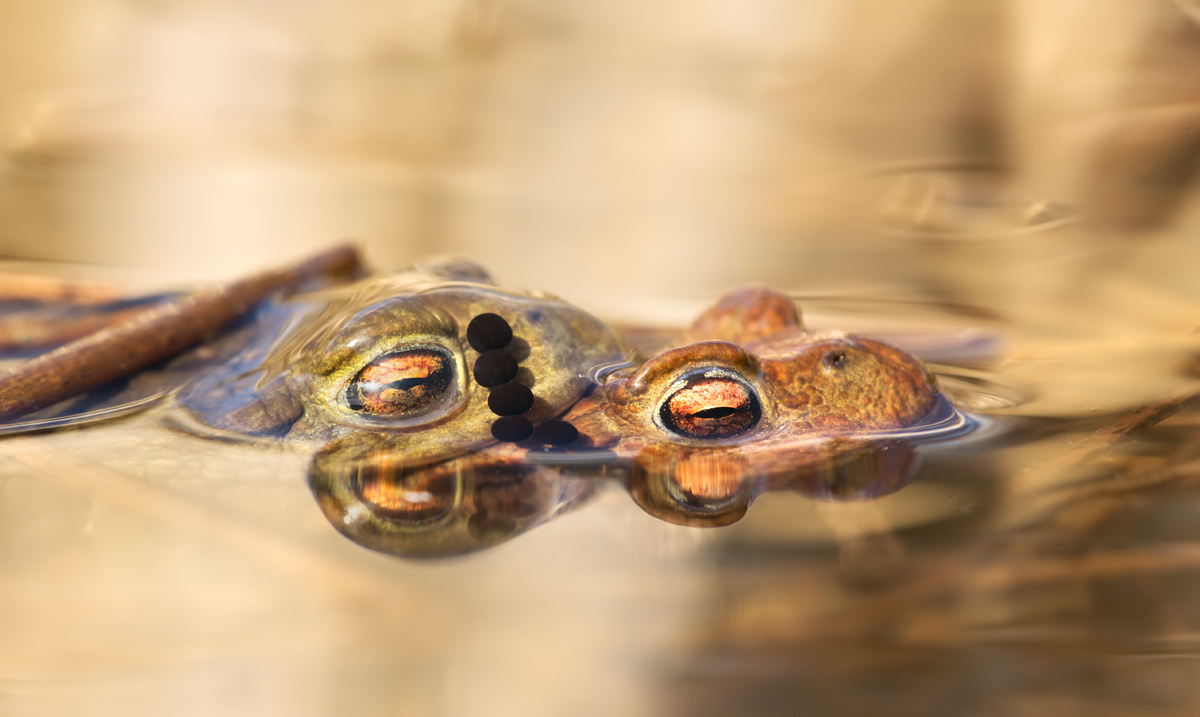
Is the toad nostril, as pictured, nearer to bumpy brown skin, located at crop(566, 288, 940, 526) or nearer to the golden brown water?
bumpy brown skin, located at crop(566, 288, 940, 526)

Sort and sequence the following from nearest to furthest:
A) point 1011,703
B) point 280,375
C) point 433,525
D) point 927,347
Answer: point 1011,703, point 433,525, point 280,375, point 927,347

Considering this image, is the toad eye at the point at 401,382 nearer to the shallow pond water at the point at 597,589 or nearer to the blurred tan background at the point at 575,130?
the shallow pond water at the point at 597,589

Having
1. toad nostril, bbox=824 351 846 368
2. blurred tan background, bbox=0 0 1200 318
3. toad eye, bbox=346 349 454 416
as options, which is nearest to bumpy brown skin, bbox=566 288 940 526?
toad nostril, bbox=824 351 846 368

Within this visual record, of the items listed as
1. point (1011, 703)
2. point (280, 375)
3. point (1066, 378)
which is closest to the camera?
point (1011, 703)

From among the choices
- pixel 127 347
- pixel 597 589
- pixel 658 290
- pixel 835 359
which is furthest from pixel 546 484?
pixel 658 290

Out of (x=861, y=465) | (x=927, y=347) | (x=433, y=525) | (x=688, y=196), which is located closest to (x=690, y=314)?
(x=927, y=347)

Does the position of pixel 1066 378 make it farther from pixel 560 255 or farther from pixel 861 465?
pixel 560 255
